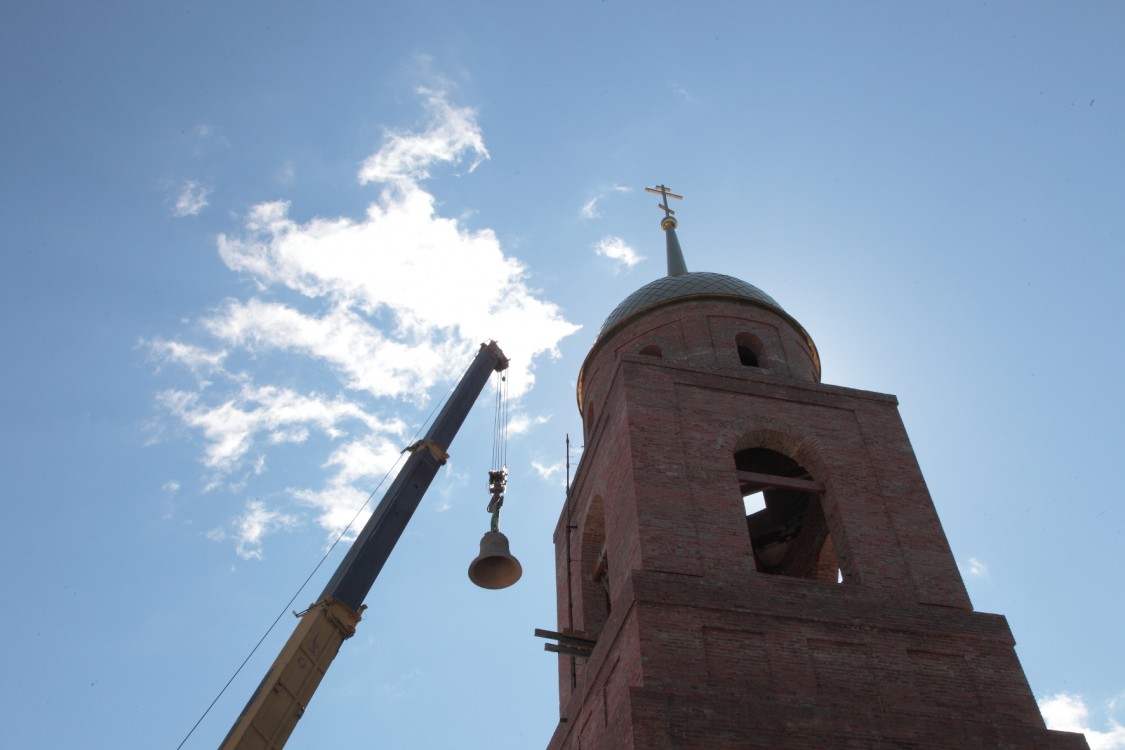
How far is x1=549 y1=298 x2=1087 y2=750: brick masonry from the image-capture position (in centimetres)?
955

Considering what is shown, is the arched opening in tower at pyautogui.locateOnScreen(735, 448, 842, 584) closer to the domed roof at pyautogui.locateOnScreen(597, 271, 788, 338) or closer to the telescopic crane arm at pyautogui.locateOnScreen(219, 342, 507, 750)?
the domed roof at pyautogui.locateOnScreen(597, 271, 788, 338)

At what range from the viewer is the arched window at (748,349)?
15.7 metres

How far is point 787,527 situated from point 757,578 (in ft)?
12.4

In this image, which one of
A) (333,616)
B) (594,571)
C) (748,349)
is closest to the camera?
(333,616)

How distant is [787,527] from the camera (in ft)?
47.5

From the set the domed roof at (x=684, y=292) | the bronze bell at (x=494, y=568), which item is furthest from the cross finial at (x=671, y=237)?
the bronze bell at (x=494, y=568)

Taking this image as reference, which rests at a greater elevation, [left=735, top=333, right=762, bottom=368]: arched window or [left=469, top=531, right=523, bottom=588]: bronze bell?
[left=735, top=333, right=762, bottom=368]: arched window

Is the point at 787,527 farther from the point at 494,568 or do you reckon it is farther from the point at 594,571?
the point at 494,568

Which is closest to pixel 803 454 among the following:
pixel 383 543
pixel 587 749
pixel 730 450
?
pixel 730 450

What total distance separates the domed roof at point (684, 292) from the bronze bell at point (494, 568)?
565cm

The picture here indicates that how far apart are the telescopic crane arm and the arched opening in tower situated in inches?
186

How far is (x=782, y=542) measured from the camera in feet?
47.7

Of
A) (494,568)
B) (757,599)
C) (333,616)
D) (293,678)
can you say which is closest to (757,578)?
(757,599)

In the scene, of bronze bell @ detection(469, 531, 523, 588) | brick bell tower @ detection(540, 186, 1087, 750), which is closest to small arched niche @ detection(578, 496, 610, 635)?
brick bell tower @ detection(540, 186, 1087, 750)
